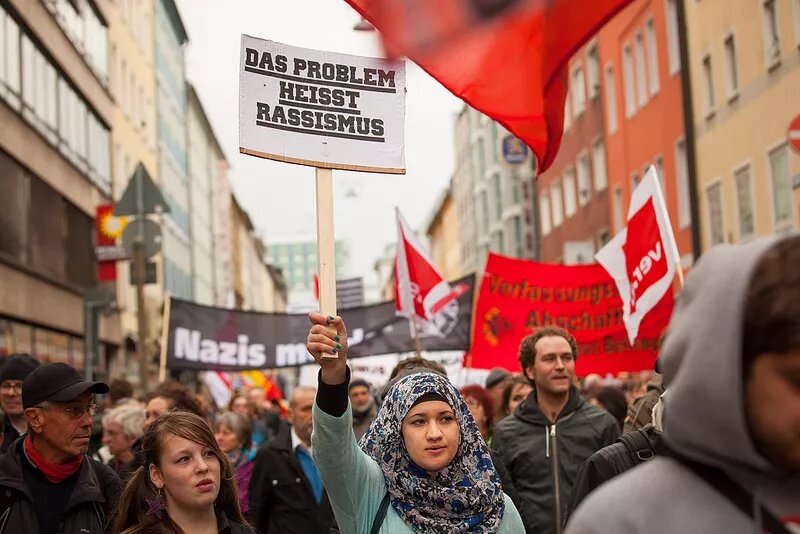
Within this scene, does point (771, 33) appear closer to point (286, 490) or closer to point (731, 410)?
point (286, 490)

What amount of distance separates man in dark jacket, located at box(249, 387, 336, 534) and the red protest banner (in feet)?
13.6

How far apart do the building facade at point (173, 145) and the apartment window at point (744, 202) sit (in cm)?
3457

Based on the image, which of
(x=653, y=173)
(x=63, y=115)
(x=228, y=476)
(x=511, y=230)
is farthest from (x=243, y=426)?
(x=511, y=230)

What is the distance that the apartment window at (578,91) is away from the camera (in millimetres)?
46188

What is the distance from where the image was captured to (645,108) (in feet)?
120

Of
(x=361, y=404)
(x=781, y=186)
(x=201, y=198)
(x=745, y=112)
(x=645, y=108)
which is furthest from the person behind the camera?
(x=201, y=198)

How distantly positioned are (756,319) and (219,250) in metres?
95.5

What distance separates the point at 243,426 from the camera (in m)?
12.0

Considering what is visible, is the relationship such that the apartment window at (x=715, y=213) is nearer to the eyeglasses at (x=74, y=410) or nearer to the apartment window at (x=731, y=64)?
the apartment window at (x=731, y=64)

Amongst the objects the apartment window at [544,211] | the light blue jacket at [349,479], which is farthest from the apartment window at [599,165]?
the light blue jacket at [349,479]

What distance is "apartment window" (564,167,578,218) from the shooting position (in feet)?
160

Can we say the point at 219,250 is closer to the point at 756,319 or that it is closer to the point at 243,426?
the point at 243,426

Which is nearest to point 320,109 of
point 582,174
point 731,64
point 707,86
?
point 731,64

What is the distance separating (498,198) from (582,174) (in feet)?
113
